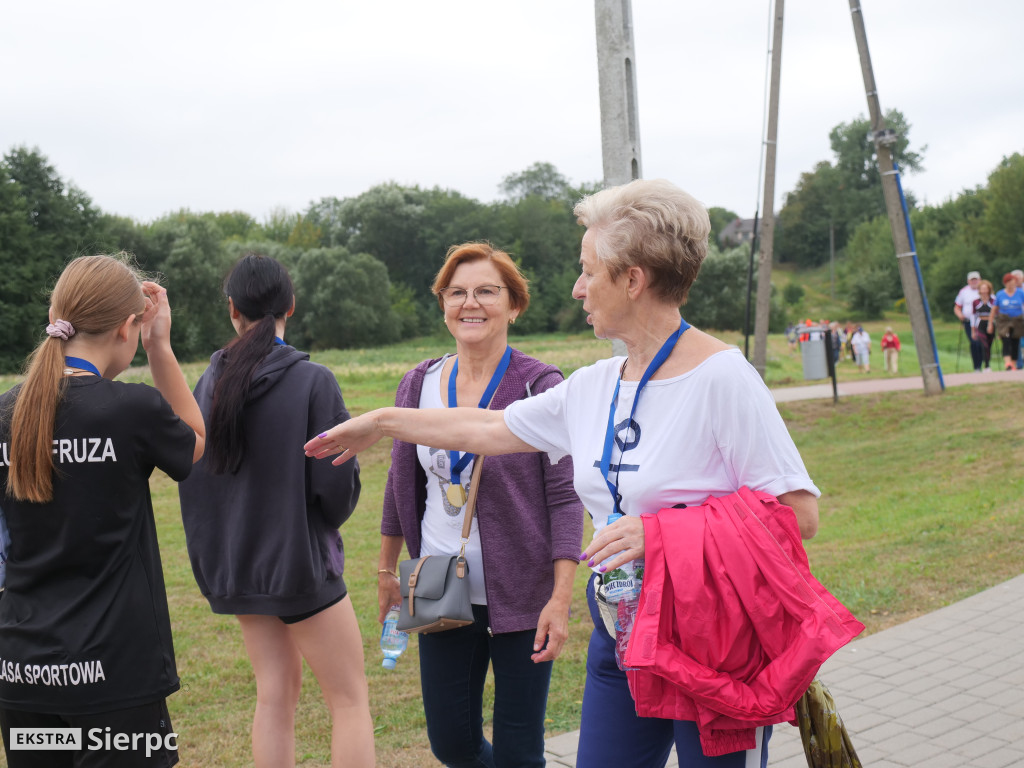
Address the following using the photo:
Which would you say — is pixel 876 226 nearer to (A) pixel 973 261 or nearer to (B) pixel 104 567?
(A) pixel 973 261

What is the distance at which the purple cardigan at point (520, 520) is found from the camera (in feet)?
10.5

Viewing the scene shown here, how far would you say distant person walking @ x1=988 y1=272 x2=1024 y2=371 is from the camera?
18656 mm

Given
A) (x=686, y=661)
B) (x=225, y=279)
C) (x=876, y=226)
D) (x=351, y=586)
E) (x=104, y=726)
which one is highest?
(x=876, y=226)

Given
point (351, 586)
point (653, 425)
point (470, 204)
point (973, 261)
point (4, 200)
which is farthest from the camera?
point (470, 204)

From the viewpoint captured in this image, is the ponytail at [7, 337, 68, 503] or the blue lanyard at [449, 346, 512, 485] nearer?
the ponytail at [7, 337, 68, 503]

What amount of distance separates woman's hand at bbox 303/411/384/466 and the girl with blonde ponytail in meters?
0.38

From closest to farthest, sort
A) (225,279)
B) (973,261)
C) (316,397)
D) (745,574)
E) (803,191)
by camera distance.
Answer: (745,574) → (316,397) → (225,279) → (973,261) → (803,191)

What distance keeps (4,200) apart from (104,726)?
60728 millimetres

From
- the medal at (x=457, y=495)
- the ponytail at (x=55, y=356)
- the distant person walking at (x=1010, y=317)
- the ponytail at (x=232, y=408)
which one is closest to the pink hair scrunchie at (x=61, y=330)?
the ponytail at (x=55, y=356)

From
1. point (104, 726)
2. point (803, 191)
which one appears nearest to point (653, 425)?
point (104, 726)

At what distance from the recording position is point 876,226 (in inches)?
3829

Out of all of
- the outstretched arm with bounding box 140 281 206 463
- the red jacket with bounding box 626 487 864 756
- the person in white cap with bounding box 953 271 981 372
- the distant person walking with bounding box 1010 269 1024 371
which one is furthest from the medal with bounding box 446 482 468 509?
the person in white cap with bounding box 953 271 981 372

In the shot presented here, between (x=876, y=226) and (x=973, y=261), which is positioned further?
(x=876, y=226)

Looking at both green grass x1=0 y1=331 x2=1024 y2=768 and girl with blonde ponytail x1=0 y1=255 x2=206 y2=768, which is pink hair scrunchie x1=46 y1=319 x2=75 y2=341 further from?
green grass x1=0 y1=331 x2=1024 y2=768
